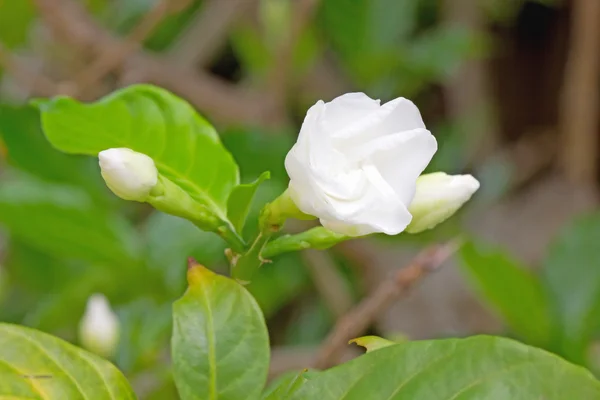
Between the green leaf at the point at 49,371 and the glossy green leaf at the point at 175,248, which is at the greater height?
the green leaf at the point at 49,371

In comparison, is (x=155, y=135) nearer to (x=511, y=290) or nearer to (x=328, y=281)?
(x=511, y=290)

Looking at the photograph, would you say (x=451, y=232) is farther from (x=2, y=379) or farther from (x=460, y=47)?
(x=2, y=379)

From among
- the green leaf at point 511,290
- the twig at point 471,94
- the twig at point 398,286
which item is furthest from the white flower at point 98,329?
the twig at point 471,94

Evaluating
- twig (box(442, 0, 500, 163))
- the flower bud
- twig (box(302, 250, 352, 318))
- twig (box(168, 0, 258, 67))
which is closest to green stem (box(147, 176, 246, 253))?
the flower bud

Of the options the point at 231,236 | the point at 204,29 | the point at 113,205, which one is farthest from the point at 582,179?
the point at 231,236

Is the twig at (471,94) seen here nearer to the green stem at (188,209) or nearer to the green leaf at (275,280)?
the green leaf at (275,280)

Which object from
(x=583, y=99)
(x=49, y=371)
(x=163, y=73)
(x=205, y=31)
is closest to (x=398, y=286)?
(x=49, y=371)
